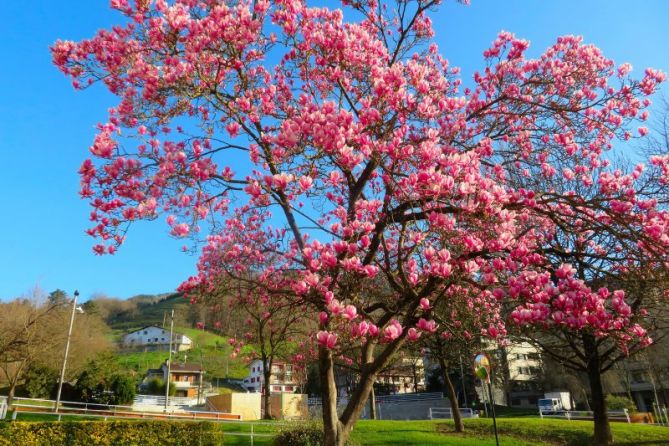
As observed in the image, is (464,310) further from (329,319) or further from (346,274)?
(329,319)

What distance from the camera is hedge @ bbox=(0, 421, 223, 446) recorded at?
11.4 meters

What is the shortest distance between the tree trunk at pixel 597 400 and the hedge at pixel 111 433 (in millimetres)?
11807

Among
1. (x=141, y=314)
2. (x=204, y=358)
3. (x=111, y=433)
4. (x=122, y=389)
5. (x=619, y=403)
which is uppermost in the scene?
(x=141, y=314)

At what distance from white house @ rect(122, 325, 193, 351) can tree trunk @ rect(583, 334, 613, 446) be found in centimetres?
8754

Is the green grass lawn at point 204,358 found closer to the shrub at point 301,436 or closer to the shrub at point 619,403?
the shrub at point 619,403

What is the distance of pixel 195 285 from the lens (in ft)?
29.2

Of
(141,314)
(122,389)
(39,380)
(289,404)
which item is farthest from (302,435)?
(141,314)

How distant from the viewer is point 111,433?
12.3m

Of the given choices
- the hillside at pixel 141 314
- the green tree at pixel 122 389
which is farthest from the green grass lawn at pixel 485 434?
the hillside at pixel 141 314

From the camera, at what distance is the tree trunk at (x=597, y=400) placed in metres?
13.6

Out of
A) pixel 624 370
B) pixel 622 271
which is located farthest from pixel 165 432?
pixel 624 370

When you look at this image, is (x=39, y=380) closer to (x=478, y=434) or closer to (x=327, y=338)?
(x=478, y=434)

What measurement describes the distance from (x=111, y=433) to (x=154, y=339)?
9081cm

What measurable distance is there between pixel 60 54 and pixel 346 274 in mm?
5859
